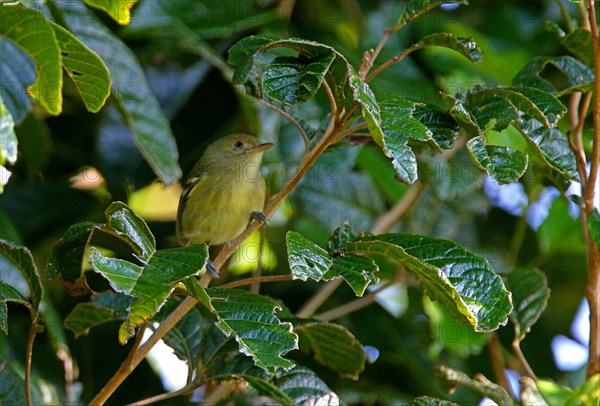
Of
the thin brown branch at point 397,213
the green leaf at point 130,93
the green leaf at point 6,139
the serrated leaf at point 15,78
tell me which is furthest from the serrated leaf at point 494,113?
the thin brown branch at point 397,213

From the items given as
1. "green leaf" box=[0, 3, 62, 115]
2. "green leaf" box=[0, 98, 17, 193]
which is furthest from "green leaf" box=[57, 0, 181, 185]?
"green leaf" box=[0, 98, 17, 193]

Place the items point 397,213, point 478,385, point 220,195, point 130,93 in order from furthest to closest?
point 220,195, point 397,213, point 130,93, point 478,385

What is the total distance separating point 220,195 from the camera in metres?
4.45

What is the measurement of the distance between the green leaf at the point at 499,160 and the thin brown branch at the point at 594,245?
1.15 ft

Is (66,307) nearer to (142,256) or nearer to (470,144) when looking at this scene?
(142,256)

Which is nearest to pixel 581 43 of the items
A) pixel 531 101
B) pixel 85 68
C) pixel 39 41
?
pixel 531 101

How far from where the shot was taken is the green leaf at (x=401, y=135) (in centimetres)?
179

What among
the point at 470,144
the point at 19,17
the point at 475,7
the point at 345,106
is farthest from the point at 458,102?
the point at 475,7

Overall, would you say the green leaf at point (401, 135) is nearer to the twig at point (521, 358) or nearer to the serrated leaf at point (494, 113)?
the serrated leaf at point (494, 113)

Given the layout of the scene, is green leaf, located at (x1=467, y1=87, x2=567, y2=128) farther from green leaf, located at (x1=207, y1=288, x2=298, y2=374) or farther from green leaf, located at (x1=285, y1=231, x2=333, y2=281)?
green leaf, located at (x1=207, y1=288, x2=298, y2=374)

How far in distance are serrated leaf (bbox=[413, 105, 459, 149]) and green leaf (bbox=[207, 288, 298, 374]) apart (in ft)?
2.03

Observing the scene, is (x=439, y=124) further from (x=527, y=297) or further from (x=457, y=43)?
(x=527, y=297)

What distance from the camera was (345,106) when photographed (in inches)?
76.8

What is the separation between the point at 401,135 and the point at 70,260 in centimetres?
95
